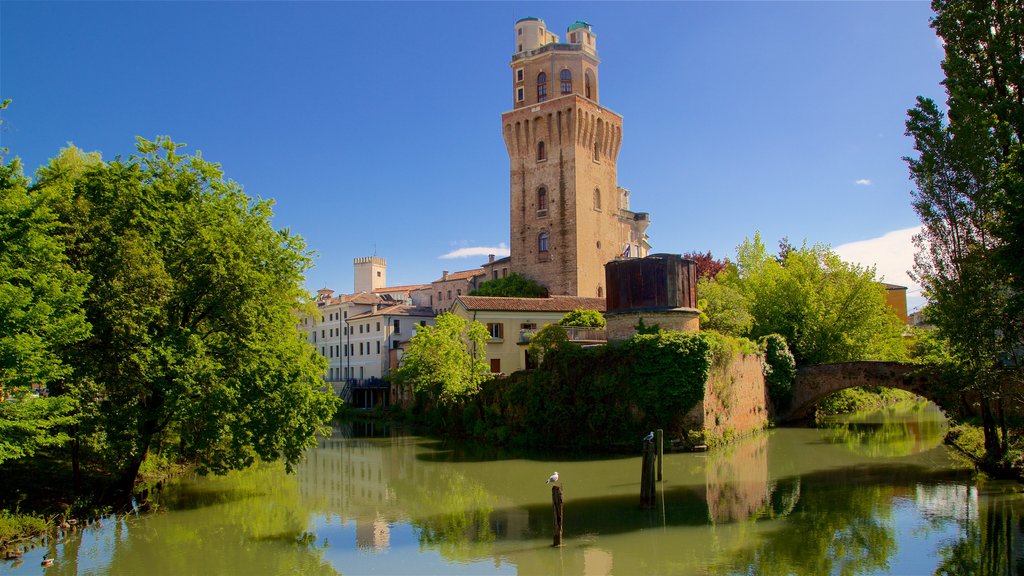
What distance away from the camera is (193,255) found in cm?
1842

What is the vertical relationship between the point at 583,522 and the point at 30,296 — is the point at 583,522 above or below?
below

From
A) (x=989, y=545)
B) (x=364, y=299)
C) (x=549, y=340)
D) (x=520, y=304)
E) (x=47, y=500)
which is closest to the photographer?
(x=989, y=545)

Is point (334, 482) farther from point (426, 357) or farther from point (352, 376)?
point (352, 376)

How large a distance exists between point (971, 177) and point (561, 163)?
36745mm

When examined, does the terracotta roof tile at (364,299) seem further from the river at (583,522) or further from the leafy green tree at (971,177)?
the leafy green tree at (971,177)

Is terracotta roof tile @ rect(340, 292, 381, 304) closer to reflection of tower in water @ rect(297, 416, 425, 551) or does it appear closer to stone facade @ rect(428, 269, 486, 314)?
stone facade @ rect(428, 269, 486, 314)

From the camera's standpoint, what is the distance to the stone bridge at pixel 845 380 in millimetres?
31906

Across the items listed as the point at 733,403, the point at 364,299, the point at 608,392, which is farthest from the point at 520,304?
the point at 364,299

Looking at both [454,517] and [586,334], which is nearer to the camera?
[454,517]

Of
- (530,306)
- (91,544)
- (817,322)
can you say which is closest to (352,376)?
(530,306)

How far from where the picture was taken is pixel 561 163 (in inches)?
2124

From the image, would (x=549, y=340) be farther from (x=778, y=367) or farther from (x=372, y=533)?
(x=372, y=533)

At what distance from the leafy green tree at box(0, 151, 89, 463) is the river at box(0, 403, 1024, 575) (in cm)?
276

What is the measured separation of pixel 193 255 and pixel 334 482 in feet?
32.6
